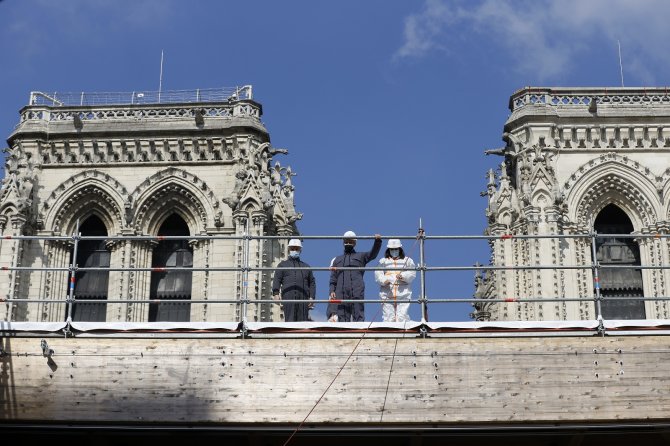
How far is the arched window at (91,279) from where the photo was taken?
110 feet

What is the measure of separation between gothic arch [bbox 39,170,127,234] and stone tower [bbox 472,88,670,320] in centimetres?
1123

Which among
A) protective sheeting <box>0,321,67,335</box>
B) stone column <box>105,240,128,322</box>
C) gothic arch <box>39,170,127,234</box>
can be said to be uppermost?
gothic arch <box>39,170,127,234</box>

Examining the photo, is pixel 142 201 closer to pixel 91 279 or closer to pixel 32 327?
pixel 91 279

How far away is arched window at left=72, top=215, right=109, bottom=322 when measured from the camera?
110 ft

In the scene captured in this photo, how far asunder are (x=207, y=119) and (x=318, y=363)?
71.6 feet

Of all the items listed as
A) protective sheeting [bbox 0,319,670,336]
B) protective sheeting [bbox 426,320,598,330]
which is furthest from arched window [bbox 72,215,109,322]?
protective sheeting [bbox 426,320,598,330]

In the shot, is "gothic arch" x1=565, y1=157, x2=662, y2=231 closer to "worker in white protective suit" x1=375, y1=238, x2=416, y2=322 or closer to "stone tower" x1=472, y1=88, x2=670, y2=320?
"stone tower" x1=472, y1=88, x2=670, y2=320

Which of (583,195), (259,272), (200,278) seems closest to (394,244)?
(259,272)

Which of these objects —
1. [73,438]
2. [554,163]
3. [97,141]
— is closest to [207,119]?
[97,141]

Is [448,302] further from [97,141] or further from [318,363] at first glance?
[97,141]

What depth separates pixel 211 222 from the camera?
3400 cm

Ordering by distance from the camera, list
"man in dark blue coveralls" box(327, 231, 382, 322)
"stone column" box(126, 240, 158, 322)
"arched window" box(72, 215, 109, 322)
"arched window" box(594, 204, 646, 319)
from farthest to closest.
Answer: "arched window" box(72, 215, 109, 322)
"arched window" box(594, 204, 646, 319)
"stone column" box(126, 240, 158, 322)
"man in dark blue coveralls" box(327, 231, 382, 322)

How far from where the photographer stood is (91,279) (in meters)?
34.0

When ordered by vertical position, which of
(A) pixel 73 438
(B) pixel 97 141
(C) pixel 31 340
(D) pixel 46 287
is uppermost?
(B) pixel 97 141
